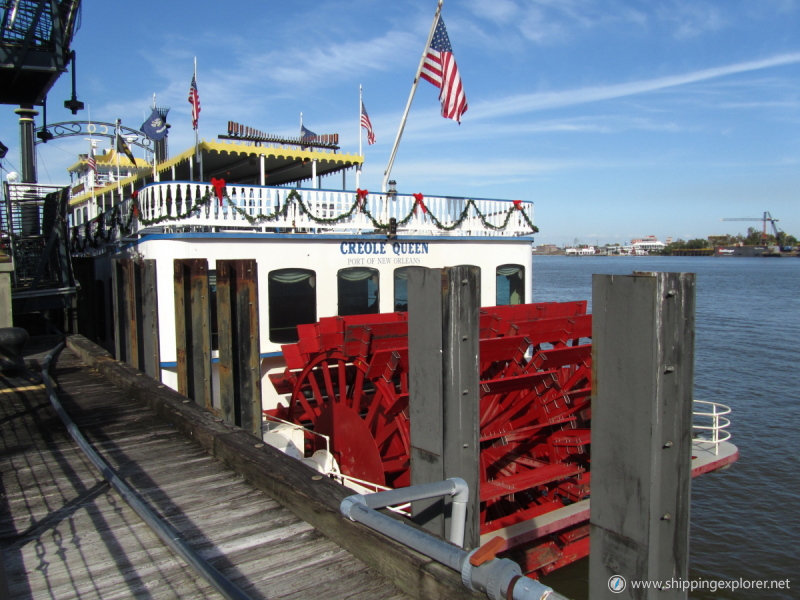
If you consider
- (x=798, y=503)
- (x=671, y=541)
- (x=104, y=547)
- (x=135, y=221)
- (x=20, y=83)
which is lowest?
(x=798, y=503)

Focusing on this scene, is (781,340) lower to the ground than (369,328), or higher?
lower

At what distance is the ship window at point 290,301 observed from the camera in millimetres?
9930

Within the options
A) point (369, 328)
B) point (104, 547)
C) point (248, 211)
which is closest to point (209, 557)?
point (104, 547)

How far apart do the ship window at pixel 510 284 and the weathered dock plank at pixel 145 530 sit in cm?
743

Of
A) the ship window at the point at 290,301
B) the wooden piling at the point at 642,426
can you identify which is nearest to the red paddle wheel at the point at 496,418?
the ship window at the point at 290,301

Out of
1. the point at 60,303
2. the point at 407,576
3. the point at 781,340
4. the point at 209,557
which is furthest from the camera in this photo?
the point at 781,340

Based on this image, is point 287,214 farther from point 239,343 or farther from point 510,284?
point 510,284

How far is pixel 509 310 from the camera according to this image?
10.5 m

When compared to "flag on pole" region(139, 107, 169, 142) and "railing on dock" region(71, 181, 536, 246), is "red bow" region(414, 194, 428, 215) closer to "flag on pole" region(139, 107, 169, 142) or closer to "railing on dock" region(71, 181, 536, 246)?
"railing on dock" region(71, 181, 536, 246)

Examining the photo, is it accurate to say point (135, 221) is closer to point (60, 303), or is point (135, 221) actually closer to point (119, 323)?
point (119, 323)

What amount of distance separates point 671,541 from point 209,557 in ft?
7.46

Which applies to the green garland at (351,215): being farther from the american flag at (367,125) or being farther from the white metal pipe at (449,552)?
the white metal pipe at (449,552)

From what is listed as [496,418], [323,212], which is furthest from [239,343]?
[323,212]

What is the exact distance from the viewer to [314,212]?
10.5 metres
